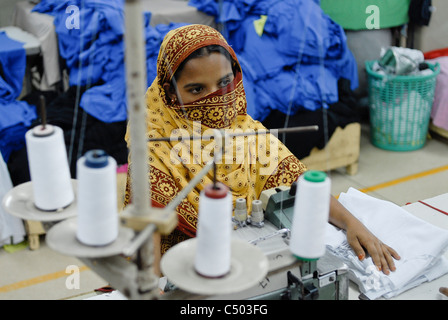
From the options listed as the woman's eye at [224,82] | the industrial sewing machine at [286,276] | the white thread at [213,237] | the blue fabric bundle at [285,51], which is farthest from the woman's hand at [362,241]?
the blue fabric bundle at [285,51]

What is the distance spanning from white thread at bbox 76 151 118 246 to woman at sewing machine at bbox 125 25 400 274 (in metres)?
0.69

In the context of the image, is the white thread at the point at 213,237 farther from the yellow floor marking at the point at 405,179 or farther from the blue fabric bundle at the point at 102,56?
the yellow floor marking at the point at 405,179

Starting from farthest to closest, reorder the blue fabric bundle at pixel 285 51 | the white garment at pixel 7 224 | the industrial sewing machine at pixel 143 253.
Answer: the blue fabric bundle at pixel 285 51 < the white garment at pixel 7 224 < the industrial sewing machine at pixel 143 253

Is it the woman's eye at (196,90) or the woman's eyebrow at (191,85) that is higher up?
the woman's eyebrow at (191,85)

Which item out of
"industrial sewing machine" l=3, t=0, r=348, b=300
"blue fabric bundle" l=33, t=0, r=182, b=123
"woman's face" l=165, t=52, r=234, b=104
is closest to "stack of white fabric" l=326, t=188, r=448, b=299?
"industrial sewing machine" l=3, t=0, r=348, b=300

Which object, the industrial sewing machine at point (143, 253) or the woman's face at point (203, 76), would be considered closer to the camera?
the industrial sewing machine at point (143, 253)

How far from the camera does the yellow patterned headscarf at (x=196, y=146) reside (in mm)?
1759

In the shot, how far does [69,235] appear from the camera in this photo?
3.60 ft

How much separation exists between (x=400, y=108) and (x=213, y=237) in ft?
11.3

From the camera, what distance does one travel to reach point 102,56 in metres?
3.36

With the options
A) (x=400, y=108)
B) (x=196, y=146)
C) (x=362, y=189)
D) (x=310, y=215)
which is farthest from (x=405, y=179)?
(x=310, y=215)

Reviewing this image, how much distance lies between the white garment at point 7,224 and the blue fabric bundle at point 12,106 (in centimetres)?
14

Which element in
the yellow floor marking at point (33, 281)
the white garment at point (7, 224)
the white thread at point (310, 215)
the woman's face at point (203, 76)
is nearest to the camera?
the white thread at point (310, 215)
